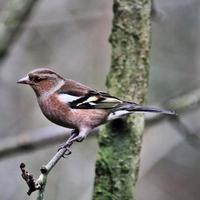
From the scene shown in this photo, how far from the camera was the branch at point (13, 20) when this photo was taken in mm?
5832

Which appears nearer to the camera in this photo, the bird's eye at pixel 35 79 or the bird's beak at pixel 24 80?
the bird's beak at pixel 24 80

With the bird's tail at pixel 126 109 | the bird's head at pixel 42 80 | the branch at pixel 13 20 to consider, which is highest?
the branch at pixel 13 20

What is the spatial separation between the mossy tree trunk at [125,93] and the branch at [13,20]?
5.61ft

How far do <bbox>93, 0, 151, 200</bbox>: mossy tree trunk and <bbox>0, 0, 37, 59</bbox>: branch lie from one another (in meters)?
1.71

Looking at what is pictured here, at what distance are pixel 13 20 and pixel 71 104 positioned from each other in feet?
8.33

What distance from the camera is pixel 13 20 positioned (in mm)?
5871

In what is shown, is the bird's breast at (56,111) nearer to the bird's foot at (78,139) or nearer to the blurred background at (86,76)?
the bird's foot at (78,139)

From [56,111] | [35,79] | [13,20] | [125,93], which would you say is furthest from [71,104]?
[13,20]

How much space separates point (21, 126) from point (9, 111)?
1.38 ft

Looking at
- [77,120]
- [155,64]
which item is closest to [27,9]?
[77,120]

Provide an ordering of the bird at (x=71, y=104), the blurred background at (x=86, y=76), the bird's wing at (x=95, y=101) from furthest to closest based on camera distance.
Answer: the blurred background at (x=86, y=76)
the bird's wing at (x=95, y=101)
the bird at (x=71, y=104)

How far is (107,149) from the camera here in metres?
4.27

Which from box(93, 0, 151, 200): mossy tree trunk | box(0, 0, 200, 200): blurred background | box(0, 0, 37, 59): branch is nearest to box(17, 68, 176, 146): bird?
box(93, 0, 151, 200): mossy tree trunk

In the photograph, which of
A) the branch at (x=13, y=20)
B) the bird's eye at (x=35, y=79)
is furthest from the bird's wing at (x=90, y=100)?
the branch at (x=13, y=20)
